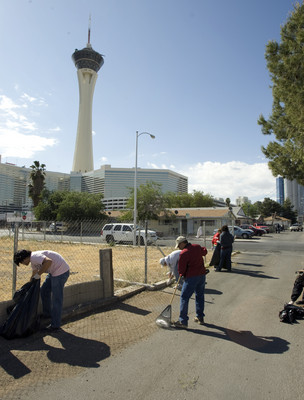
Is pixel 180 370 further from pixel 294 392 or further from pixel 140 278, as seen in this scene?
pixel 140 278

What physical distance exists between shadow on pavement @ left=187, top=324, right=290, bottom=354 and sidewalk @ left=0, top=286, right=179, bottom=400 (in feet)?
3.21

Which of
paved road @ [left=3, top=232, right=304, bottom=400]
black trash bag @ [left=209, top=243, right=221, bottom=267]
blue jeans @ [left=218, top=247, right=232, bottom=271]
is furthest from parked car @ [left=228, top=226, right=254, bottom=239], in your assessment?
paved road @ [left=3, top=232, right=304, bottom=400]

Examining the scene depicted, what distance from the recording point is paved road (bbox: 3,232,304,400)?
3031mm

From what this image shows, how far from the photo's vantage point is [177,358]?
3760 mm

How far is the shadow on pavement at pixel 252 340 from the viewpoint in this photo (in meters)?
4.04

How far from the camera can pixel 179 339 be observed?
4395 millimetres

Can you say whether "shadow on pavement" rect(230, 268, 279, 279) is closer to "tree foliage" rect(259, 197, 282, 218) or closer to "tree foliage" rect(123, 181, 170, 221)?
"tree foliage" rect(123, 181, 170, 221)

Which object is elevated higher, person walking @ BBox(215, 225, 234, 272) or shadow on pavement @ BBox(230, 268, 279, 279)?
person walking @ BBox(215, 225, 234, 272)

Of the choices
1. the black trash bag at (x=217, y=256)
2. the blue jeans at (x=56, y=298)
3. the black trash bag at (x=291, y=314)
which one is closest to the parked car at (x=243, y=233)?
the black trash bag at (x=217, y=256)

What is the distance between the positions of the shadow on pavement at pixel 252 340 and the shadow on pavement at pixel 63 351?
62.5 inches

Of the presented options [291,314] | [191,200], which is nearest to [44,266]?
[291,314]

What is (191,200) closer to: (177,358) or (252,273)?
(252,273)

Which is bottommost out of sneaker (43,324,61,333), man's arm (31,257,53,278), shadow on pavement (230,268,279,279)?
shadow on pavement (230,268,279,279)

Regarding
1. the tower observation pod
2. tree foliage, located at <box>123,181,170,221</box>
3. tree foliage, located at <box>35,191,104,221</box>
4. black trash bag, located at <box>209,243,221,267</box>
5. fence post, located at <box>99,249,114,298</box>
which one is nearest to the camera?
fence post, located at <box>99,249,114,298</box>
